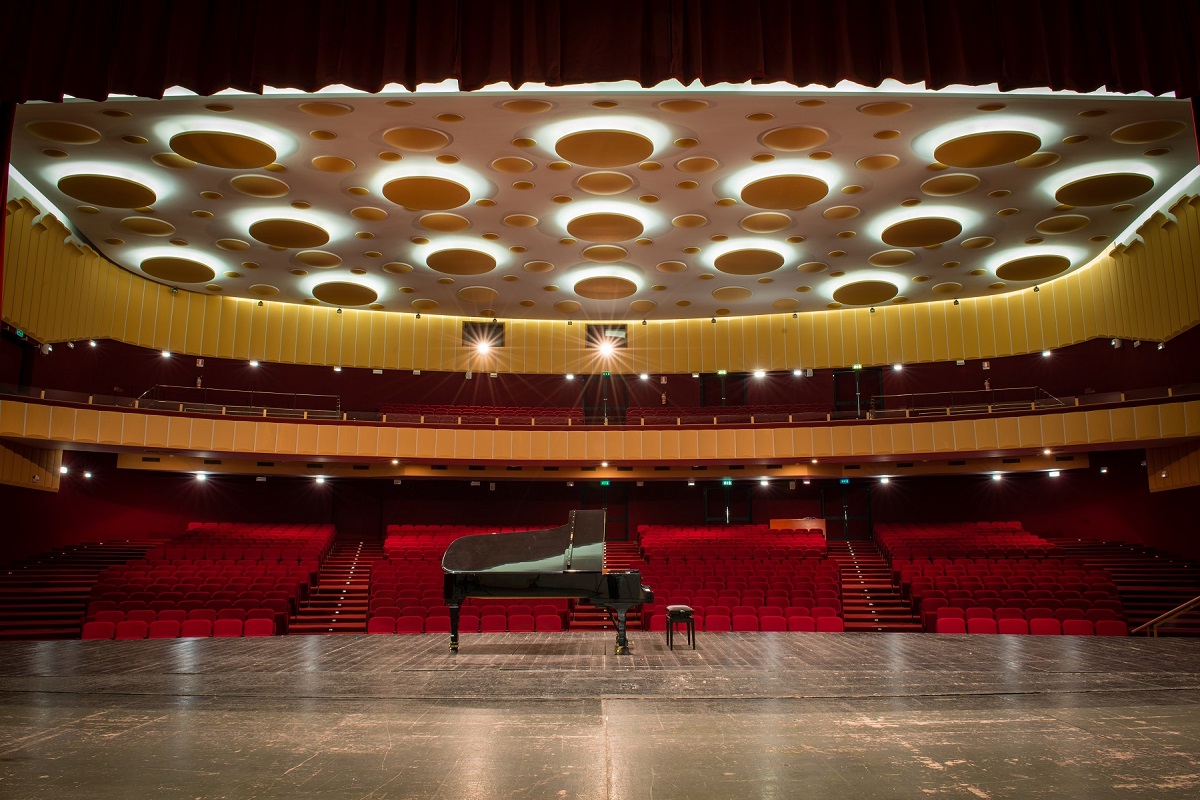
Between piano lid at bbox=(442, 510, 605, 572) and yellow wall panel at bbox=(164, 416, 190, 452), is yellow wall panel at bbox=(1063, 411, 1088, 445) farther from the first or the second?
yellow wall panel at bbox=(164, 416, 190, 452)

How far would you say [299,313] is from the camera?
19344 millimetres

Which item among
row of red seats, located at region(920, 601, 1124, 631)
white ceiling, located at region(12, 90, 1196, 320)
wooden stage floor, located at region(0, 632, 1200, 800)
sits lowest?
row of red seats, located at region(920, 601, 1124, 631)

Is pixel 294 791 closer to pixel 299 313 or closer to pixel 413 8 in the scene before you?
pixel 413 8

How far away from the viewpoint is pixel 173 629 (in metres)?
8.97

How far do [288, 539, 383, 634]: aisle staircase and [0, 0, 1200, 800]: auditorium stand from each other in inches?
5.0

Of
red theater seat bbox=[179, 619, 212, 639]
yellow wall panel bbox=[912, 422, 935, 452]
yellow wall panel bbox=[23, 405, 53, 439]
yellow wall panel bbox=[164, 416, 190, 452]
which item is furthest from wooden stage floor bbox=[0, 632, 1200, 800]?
yellow wall panel bbox=[912, 422, 935, 452]

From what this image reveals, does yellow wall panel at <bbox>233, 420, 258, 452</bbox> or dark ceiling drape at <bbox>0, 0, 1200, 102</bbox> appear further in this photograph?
yellow wall panel at <bbox>233, 420, 258, 452</bbox>

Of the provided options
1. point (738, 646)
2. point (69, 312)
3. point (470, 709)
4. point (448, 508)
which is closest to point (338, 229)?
point (69, 312)

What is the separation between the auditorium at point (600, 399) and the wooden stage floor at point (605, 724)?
0.13 ft

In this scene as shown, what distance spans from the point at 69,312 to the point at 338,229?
6.11 meters

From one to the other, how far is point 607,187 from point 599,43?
6.79 meters

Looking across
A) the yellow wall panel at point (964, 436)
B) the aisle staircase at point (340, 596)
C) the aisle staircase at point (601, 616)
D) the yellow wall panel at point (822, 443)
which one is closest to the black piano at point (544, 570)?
the aisle staircase at point (601, 616)

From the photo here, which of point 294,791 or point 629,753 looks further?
point 629,753

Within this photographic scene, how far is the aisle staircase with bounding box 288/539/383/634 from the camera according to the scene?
11.8 meters
